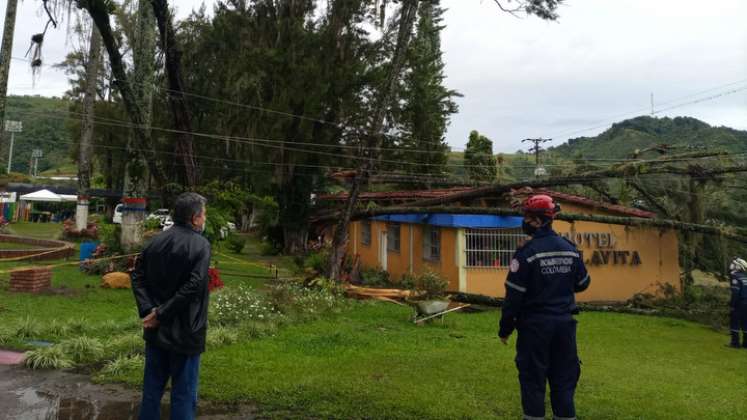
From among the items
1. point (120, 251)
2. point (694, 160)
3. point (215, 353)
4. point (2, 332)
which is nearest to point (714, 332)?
point (694, 160)

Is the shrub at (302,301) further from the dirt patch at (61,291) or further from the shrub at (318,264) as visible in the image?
the dirt patch at (61,291)

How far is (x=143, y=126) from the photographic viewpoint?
12.1 metres

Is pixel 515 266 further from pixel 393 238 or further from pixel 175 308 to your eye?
pixel 393 238

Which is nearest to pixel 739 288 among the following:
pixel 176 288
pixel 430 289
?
pixel 430 289

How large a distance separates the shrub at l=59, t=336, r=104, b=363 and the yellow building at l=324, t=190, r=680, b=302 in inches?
387

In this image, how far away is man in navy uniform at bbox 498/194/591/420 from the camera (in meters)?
3.69

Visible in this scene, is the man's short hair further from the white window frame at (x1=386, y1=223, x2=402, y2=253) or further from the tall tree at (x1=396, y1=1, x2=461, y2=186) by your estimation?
the tall tree at (x1=396, y1=1, x2=461, y2=186)

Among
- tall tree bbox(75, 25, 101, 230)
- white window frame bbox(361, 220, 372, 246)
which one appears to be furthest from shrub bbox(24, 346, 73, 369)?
tall tree bbox(75, 25, 101, 230)

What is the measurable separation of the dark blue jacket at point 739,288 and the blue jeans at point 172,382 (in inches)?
414

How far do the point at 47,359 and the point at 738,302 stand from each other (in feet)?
38.1

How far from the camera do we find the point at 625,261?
50.2 feet

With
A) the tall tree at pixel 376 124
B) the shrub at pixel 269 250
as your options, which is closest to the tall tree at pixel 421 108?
the shrub at pixel 269 250

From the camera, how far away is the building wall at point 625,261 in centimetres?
1500

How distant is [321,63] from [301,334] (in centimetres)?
1517
